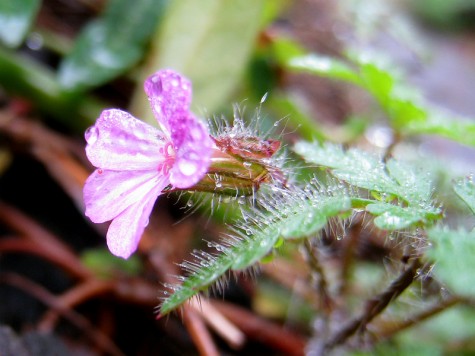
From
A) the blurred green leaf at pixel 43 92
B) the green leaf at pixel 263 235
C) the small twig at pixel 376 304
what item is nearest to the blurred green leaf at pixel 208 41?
the blurred green leaf at pixel 43 92

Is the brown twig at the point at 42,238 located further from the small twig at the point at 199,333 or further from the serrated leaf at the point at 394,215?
the serrated leaf at the point at 394,215

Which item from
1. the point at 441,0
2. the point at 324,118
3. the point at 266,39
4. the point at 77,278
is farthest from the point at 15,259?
the point at 441,0

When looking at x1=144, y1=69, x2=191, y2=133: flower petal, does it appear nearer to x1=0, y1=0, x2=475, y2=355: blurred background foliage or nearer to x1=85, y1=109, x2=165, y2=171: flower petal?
x1=85, y1=109, x2=165, y2=171: flower petal

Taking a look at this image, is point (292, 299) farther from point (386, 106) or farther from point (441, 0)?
point (441, 0)

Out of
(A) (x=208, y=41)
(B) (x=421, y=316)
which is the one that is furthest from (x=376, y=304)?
(A) (x=208, y=41)

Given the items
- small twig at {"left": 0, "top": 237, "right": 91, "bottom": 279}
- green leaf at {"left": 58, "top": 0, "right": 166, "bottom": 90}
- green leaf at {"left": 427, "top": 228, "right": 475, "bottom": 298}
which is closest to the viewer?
green leaf at {"left": 427, "top": 228, "right": 475, "bottom": 298}

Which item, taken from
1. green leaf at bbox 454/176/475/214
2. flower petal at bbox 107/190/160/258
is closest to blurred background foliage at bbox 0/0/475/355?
green leaf at bbox 454/176/475/214
